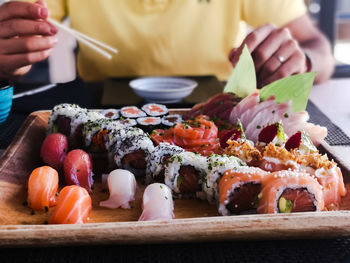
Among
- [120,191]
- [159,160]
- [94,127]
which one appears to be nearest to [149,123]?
[94,127]

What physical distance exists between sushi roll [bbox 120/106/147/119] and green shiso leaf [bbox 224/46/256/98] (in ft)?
1.38

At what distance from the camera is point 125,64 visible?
2746mm

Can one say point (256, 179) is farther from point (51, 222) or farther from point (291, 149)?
point (51, 222)

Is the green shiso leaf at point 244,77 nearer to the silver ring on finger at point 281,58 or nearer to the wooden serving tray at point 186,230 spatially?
the silver ring on finger at point 281,58

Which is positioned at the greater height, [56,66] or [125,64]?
[125,64]

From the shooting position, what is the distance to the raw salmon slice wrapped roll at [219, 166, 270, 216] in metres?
1.11

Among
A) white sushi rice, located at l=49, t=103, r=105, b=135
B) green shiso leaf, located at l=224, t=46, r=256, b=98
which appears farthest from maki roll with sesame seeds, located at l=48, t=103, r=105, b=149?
green shiso leaf, located at l=224, t=46, r=256, b=98

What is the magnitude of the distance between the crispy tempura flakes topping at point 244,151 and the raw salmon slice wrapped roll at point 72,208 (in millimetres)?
464

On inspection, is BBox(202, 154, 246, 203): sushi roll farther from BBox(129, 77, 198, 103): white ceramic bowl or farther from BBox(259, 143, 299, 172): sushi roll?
BBox(129, 77, 198, 103): white ceramic bowl

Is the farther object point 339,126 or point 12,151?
point 339,126

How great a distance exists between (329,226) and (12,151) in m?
1.03

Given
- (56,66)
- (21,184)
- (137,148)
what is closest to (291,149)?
(137,148)

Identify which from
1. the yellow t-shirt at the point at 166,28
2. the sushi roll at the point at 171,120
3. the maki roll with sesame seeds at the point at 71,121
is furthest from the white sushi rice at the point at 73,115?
the yellow t-shirt at the point at 166,28

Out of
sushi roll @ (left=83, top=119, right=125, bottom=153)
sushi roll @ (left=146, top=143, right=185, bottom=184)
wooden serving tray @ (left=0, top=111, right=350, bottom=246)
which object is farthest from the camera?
sushi roll @ (left=83, top=119, right=125, bottom=153)
